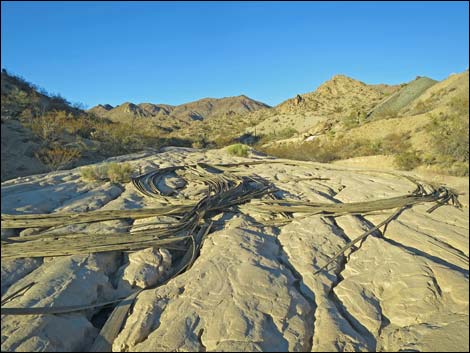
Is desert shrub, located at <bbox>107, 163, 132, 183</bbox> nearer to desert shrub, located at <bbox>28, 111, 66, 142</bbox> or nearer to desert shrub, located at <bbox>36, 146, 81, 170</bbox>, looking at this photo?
desert shrub, located at <bbox>36, 146, 81, 170</bbox>

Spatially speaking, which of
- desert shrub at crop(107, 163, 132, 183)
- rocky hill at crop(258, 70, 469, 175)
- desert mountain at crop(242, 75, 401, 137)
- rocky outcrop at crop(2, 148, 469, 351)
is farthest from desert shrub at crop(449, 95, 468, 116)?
desert mountain at crop(242, 75, 401, 137)

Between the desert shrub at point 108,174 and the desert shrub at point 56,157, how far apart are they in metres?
2.70

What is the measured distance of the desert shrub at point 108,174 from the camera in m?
5.69

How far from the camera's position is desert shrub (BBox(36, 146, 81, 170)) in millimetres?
8220

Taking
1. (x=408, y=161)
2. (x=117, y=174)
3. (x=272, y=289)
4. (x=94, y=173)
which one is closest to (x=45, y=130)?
(x=94, y=173)

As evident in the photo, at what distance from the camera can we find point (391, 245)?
10.7 feet

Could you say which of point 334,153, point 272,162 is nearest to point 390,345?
point 272,162

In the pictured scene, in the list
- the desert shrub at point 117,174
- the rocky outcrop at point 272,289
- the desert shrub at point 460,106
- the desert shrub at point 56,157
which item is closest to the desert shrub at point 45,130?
the desert shrub at point 56,157

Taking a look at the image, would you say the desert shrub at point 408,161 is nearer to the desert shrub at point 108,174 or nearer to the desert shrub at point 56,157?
the desert shrub at point 108,174

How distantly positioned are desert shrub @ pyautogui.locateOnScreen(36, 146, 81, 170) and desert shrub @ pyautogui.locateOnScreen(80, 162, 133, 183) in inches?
106

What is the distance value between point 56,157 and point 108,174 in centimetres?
393

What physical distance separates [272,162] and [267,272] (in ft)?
18.4

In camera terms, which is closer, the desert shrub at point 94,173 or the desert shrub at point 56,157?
the desert shrub at point 94,173

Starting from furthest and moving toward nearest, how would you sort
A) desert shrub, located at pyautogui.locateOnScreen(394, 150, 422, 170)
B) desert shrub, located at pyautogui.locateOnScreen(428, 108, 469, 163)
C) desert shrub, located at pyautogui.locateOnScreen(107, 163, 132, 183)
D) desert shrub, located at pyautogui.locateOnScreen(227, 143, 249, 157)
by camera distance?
1. desert shrub, located at pyautogui.locateOnScreen(227, 143, 249, 157)
2. desert shrub, located at pyautogui.locateOnScreen(394, 150, 422, 170)
3. desert shrub, located at pyautogui.locateOnScreen(428, 108, 469, 163)
4. desert shrub, located at pyautogui.locateOnScreen(107, 163, 132, 183)
